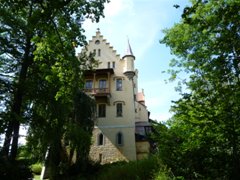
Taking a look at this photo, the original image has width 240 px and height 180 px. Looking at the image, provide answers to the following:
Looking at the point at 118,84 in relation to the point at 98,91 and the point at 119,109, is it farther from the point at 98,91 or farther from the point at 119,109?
the point at 119,109

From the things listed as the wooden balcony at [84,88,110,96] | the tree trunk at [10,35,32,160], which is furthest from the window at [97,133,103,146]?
the tree trunk at [10,35,32,160]

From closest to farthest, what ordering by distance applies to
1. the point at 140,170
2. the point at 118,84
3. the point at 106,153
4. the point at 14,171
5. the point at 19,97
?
the point at 14,171, the point at 140,170, the point at 19,97, the point at 106,153, the point at 118,84

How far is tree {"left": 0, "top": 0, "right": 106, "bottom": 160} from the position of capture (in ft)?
33.8

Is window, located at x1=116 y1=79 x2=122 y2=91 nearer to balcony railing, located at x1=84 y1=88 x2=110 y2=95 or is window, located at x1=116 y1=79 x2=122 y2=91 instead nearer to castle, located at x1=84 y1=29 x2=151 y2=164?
castle, located at x1=84 y1=29 x2=151 y2=164

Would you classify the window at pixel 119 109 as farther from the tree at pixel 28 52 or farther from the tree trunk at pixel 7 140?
the tree trunk at pixel 7 140

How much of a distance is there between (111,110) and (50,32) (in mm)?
23849

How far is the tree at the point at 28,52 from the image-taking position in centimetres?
1030

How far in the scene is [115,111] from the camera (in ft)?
108

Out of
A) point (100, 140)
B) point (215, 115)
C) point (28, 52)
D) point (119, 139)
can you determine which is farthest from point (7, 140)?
point (119, 139)

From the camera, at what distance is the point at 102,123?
32.5 meters

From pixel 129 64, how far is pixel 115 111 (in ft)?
20.2

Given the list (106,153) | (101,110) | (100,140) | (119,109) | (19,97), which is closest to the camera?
(19,97)

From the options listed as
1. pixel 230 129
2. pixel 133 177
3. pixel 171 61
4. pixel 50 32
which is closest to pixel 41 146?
pixel 133 177

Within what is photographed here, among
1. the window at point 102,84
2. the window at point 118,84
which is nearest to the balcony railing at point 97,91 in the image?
the window at point 102,84
